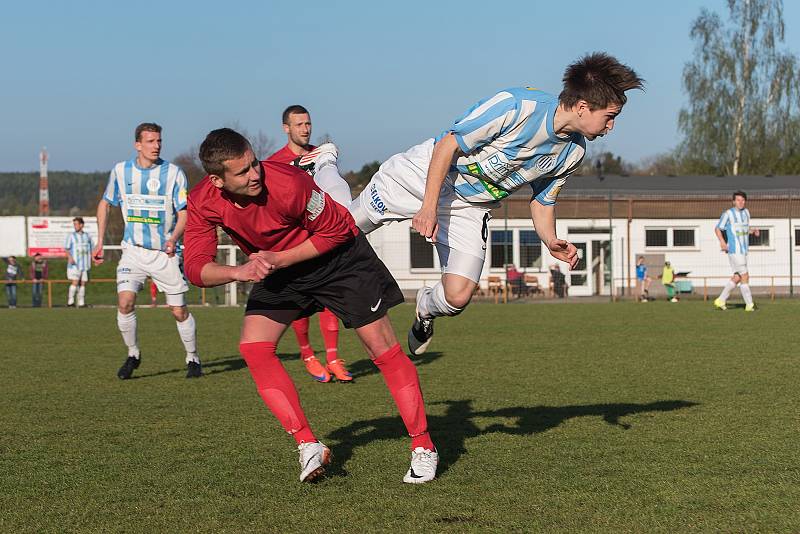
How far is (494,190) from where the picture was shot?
5.91 metres

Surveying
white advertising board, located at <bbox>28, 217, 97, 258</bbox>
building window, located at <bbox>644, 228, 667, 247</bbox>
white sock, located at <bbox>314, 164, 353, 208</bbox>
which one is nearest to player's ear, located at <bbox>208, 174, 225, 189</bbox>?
white sock, located at <bbox>314, 164, 353, 208</bbox>

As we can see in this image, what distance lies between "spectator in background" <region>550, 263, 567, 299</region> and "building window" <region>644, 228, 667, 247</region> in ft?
23.5

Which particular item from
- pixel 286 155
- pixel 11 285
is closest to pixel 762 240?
pixel 11 285

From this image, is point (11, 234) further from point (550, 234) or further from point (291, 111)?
point (550, 234)

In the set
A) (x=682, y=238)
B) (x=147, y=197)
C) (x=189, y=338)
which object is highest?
(x=682, y=238)

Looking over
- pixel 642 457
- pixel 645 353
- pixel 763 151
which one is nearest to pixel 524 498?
pixel 642 457

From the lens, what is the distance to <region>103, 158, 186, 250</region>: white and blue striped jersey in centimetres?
934

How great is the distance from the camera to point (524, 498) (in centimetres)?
426

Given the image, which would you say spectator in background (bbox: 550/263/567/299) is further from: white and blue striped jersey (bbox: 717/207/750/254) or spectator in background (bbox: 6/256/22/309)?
spectator in background (bbox: 6/256/22/309)

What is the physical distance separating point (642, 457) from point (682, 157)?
54.0 metres

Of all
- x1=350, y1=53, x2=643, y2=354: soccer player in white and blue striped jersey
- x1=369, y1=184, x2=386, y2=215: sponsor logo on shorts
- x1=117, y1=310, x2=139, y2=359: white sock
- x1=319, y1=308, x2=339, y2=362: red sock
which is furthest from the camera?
x1=117, y1=310, x2=139, y2=359: white sock

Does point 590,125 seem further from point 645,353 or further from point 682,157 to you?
point 682,157

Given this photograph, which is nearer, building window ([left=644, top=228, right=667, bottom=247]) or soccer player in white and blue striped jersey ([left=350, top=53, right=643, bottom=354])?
soccer player in white and blue striped jersey ([left=350, top=53, right=643, bottom=354])

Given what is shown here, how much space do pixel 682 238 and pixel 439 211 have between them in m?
33.7
